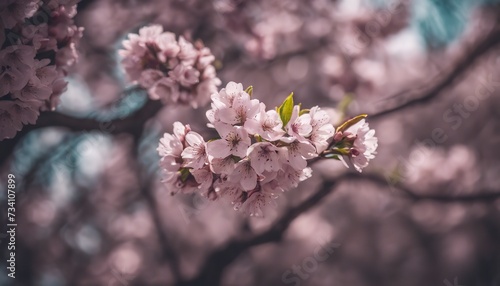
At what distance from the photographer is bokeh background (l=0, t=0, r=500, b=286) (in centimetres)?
222

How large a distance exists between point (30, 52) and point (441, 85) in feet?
6.41

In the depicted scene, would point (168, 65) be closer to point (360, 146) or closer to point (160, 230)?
point (360, 146)

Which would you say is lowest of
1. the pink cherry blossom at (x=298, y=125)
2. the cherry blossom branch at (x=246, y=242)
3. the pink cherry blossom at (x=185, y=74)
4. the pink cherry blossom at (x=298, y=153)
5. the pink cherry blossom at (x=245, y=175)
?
the cherry blossom branch at (x=246, y=242)

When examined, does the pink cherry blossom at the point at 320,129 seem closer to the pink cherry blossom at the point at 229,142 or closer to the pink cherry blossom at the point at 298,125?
the pink cherry blossom at the point at 298,125

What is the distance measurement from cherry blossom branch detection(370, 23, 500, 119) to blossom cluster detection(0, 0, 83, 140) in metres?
1.51

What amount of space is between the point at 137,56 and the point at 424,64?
12.0ft

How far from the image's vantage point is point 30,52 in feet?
3.43

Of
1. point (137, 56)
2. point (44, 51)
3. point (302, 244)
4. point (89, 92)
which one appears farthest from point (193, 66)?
point (302, 244)

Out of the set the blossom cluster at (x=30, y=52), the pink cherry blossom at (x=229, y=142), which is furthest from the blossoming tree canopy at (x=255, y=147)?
the blossom cluster at (x=30, y=52)

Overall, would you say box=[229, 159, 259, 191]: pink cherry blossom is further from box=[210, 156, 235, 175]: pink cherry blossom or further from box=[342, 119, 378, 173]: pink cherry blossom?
box=[342, 119, 378, 173]: pink cherry blossom

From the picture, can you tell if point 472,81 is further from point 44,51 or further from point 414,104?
point 44,51

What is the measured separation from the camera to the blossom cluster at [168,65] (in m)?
1.29

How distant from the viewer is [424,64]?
4.13 metres

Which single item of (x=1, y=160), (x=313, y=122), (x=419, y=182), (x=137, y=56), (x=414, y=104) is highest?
(x=313, y=122)
